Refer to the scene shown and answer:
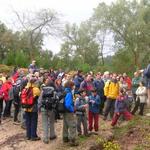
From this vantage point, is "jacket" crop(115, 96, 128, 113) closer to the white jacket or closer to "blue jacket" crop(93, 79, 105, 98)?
the white jacket

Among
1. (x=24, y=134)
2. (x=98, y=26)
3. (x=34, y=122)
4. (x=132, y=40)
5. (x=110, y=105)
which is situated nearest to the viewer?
(x=34, y=122)

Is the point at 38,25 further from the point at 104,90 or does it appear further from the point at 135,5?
the point at 104,90

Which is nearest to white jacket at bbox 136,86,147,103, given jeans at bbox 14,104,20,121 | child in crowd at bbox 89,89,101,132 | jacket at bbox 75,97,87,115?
child in crowd at bbox 89,89,101,132

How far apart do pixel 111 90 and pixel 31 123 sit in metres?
4.62

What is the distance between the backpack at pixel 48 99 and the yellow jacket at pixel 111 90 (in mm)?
4653

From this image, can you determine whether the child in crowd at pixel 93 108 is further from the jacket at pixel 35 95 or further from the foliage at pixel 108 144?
the jacket at pixel 35 95

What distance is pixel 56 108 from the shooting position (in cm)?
1475

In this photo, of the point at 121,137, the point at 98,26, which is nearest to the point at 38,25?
the point at 98,26

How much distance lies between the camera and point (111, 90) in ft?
61.9

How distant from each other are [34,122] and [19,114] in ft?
13.5

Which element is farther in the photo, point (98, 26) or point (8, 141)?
point (98, 26)

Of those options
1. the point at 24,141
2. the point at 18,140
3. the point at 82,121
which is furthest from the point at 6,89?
the point at 82,121

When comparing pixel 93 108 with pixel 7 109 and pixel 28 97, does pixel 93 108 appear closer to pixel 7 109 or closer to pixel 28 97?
pixel 28 97

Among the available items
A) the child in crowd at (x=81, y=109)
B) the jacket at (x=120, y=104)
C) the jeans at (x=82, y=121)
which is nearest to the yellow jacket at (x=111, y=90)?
the jacket at (x=120, y=104)
